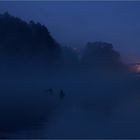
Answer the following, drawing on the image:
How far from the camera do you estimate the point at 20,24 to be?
13.3 feet

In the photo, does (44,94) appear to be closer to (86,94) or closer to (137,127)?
(86,94)

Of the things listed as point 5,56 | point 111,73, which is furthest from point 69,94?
point 5,56

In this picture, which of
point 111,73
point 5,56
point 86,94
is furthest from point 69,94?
point 5,56

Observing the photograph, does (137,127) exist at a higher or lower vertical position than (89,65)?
lower

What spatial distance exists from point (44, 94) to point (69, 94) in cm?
25

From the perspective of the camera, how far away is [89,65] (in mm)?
4082

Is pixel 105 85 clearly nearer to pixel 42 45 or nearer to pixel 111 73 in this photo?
pixel 111 73

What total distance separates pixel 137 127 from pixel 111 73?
60cm

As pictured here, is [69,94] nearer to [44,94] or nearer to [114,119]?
[44,94]

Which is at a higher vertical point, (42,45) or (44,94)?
(42,45)

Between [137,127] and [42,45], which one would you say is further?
[42,45]

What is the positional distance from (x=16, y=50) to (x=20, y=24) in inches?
10.5

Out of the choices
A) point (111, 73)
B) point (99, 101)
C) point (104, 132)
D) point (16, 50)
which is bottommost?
point (104, 132)

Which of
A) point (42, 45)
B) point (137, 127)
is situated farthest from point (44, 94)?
point (137, 127)
